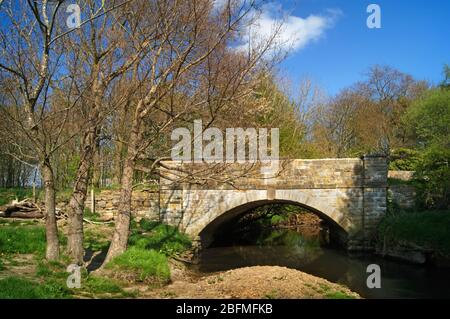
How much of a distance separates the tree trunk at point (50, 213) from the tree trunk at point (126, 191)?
125cm

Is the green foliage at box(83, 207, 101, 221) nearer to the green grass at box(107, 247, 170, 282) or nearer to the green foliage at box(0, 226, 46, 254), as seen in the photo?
the green foliage at box(0, 226, 46, 254)

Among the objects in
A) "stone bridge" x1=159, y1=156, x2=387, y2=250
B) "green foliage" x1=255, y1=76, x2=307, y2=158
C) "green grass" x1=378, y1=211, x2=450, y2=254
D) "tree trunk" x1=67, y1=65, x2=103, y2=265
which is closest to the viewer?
"tree trunk" x1=67, y1=65, x2=103, y2=265

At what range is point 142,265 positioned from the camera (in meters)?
9.43

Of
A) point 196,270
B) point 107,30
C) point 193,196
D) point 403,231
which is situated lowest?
point 196,270

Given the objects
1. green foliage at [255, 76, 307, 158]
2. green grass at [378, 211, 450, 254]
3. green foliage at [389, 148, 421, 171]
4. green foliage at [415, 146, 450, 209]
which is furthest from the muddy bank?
green foliage at [389, 148, 421, 171]

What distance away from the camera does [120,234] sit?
9656 mm

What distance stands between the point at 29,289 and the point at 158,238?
7.42 m

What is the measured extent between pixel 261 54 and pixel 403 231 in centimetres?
921

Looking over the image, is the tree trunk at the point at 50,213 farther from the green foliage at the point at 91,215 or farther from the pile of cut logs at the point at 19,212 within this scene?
the green foliage at the point at 91,215

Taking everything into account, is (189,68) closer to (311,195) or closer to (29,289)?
(29,289)

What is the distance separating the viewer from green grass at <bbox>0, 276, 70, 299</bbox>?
20.7 ft

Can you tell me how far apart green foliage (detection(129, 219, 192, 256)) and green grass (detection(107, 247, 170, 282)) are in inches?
76.9
